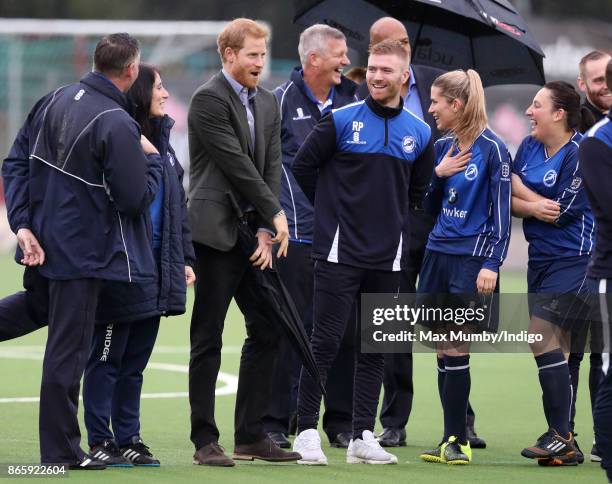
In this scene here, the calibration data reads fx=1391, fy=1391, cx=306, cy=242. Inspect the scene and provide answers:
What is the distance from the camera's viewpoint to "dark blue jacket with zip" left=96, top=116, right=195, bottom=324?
6.97 meters

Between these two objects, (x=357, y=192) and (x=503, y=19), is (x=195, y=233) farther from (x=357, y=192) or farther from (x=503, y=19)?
(x=503, y=19)

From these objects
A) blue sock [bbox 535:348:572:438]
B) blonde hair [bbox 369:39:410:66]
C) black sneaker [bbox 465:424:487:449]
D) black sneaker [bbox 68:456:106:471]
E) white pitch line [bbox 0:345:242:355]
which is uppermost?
blonde hair [bbox 369:39:410:66]

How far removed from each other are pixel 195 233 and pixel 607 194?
212cm

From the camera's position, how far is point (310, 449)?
24.0 feet

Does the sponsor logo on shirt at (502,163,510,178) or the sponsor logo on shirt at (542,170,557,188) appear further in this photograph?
the sponsor logo on shirt at (542,170,557,188)

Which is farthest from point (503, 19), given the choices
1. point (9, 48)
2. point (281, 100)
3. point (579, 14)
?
point (579, 14)

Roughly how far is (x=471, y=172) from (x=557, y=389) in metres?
1.32

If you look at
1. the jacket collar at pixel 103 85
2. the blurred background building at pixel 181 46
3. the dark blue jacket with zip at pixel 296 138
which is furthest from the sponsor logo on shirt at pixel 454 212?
the blurred background building at pixel 181 46

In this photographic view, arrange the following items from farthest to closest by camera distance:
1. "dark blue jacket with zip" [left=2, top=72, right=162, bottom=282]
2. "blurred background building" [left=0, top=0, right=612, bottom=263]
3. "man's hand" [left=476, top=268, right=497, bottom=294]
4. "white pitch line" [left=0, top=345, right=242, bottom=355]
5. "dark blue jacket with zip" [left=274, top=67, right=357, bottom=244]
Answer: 1. "blurred background building" [left=0, top=0, right=612, bottom=263]
2. "white pitch line" [left=0, top=345, right=242, bottom=355]
3. "dark blue jacket with zip" [left=274, top=67, right=357, bottom=244]
4. "man's hand" [left=476, top=268, right=497, bottom=294]
5. "dark blue jacket with zip" [left=2, top=72, right=162, bottom=282]

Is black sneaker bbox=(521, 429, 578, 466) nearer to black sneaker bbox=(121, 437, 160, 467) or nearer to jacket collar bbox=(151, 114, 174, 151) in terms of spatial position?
black sneaker bbox=(121, 437, 160, 467)

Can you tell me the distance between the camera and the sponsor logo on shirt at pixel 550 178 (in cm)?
801

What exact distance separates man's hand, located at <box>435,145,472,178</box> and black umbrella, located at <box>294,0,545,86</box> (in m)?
1.18

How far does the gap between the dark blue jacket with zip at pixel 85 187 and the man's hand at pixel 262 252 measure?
2.21 ft

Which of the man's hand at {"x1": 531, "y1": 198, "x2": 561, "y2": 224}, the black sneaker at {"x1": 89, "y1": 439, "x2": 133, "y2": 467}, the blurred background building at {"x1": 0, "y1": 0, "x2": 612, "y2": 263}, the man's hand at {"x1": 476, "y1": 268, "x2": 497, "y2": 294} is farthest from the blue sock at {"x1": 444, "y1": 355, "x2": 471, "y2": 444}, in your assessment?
the blurred background building at {"x1": 0, "y1": 0, "x2": 612, "y2": 263}
